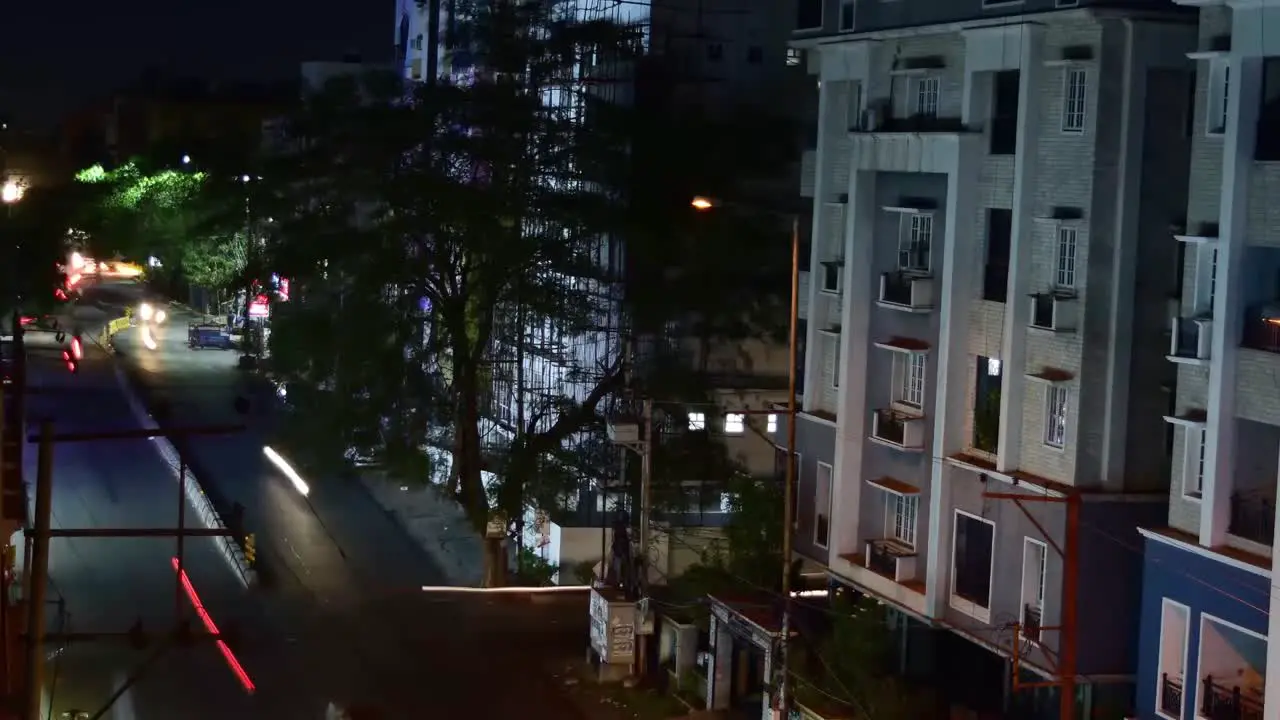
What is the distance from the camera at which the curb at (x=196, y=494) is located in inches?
Answer: 1150

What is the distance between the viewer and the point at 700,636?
23.0 metres

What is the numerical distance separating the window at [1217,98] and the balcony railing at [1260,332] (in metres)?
1.82

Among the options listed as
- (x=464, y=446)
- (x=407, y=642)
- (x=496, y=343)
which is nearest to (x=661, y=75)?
(x=496, y=343)

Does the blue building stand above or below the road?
above

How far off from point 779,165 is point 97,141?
286 feet

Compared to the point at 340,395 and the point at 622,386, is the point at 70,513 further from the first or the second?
the point at 622,386

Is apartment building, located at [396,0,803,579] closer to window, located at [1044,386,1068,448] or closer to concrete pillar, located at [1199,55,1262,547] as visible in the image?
window, located at [1044,386,1068,448]

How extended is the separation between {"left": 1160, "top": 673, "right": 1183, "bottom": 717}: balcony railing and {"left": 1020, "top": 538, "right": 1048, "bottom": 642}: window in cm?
206

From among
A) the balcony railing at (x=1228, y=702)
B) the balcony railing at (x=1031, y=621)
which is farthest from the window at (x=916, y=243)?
the balcony railing at (x=1228, y=702)

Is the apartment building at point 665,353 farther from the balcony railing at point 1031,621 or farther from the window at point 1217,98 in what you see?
the window at point 1217,98

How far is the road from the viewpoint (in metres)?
22.8

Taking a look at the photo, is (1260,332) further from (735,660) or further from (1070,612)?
(735,660)

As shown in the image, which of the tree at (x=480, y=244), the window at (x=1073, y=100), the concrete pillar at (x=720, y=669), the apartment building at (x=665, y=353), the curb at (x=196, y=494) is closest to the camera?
the window at (x=1073, y=100)

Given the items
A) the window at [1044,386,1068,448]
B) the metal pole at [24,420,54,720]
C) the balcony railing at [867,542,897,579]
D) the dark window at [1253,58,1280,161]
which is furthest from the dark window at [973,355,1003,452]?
the metal pole at [24,420,54,720]
